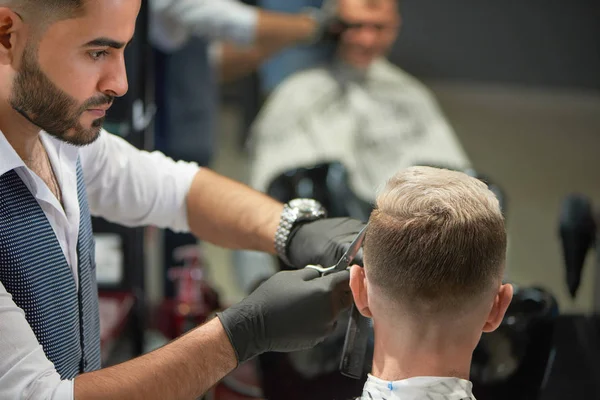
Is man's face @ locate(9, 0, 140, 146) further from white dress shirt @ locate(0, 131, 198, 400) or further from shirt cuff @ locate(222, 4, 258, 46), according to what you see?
shirt cuff @ locate(222, 4, 258, 46)

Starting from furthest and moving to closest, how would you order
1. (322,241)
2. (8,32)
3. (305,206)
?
(305,206)
(322,241)
(8,32)

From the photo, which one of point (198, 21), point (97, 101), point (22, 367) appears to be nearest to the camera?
point (22, 367)

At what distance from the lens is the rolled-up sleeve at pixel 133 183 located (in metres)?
1.59

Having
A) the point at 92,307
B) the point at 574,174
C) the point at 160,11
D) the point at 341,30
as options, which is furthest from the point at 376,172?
the point at 574,174

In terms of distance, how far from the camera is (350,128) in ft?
10.7

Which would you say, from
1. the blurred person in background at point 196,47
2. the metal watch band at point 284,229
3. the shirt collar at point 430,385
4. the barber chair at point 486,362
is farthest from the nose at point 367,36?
the shirt collar at point 430,385

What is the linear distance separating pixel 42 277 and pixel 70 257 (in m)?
0.12

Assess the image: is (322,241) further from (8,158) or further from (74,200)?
(8,158)

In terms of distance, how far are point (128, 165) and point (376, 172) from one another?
171 cm

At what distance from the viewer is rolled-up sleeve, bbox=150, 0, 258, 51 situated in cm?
298

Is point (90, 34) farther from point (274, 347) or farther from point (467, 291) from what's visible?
point (467, 291)

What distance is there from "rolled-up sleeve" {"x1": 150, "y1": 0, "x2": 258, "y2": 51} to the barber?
5.31 feet

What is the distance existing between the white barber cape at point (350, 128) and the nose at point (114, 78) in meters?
1.80

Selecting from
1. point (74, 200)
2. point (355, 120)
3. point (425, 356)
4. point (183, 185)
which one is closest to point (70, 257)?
point (74, 200)
